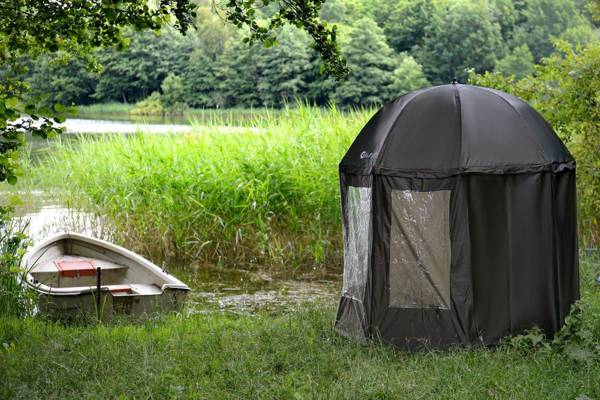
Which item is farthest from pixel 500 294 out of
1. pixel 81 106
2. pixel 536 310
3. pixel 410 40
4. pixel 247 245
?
pixel 410 40

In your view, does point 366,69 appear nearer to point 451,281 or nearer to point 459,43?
point 459,43

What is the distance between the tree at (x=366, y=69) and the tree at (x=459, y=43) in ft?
16.8

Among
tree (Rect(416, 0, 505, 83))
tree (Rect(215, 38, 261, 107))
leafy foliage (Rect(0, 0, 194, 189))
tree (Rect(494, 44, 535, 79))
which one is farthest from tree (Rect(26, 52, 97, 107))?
leafy foliage (Rect(0, 0, 194, 189))

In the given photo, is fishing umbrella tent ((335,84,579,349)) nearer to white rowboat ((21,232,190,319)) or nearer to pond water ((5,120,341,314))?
pond water ((5,120,341,314))

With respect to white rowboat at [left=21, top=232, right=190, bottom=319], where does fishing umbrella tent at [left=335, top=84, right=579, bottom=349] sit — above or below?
above

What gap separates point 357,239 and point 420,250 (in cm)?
71

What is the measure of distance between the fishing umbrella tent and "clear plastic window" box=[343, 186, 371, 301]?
43 mm

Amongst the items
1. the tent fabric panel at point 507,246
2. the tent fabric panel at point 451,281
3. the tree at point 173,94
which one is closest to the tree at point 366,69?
the tree at point 173,94

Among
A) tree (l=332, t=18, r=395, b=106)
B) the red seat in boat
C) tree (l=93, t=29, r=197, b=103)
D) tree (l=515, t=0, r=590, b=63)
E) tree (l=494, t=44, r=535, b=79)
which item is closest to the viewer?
the red seat in boat

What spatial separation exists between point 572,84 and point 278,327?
5.75m

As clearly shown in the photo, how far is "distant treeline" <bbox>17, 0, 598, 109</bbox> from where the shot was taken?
212ft

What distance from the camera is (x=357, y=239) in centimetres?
763

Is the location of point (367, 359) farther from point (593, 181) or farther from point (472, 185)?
point (593, 181)

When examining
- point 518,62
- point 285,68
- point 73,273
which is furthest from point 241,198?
point 518,62
